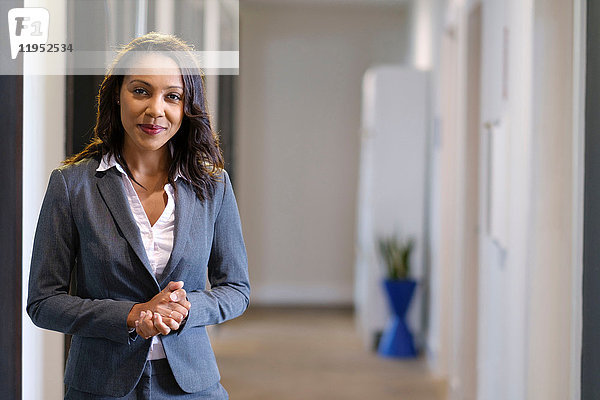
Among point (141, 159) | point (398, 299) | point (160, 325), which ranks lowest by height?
point (398, 299)

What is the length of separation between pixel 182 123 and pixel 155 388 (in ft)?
1.60

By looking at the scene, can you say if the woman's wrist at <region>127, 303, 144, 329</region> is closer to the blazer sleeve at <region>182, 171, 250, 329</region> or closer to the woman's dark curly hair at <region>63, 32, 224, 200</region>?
the blazer sleeve at <region>182, 171, 250, 329</region>

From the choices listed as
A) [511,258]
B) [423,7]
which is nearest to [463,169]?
[511,258]

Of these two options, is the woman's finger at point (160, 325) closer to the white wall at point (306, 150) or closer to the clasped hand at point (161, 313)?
the clasped hand at point (161, 313)

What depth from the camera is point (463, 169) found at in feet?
11.1

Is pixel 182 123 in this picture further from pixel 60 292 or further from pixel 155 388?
pixel 155 388

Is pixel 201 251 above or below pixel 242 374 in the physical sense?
above

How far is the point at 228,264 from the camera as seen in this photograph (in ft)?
4.57

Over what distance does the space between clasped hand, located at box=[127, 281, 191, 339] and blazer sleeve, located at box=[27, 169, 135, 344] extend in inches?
0.8

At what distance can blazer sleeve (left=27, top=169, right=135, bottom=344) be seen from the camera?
129 centimetres

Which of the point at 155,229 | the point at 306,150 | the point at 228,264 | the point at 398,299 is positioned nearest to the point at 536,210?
the point at 228,264

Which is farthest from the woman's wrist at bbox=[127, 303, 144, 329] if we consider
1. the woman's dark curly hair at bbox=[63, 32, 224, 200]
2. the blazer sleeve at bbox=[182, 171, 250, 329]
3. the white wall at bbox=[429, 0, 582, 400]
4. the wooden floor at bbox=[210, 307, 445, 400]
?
the wooden floor at bbox=[210, 307, 445, 400]

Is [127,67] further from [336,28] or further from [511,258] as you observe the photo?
[336,28]

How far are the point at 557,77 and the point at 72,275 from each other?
4.77ft
